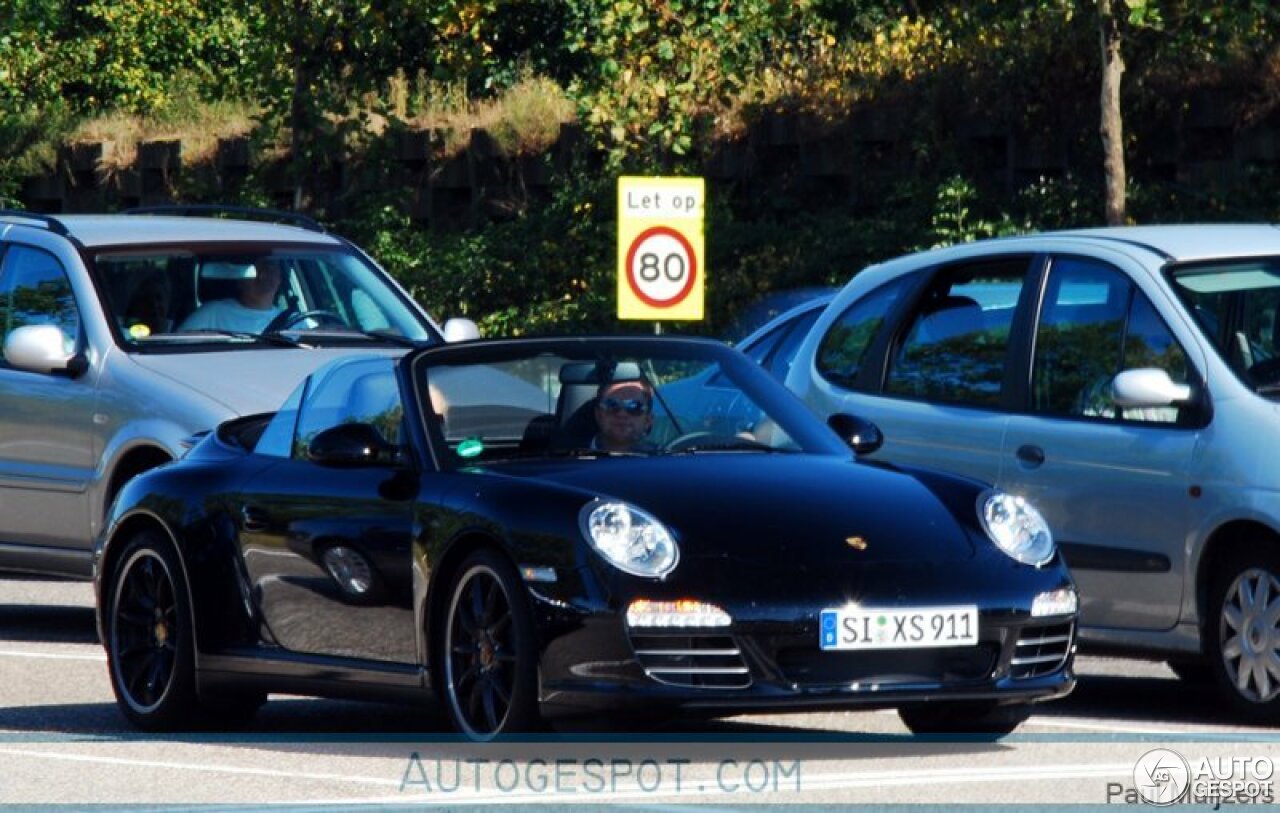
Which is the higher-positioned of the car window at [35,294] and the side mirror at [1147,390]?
the side mirror at [1147,390]

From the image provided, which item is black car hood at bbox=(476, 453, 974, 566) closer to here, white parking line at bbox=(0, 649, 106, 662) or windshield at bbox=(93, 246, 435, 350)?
white parking line at bbox=(0, 649, 106, 662)

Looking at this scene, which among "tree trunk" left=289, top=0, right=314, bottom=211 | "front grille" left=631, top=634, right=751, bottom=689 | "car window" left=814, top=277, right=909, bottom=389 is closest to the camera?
"front grille" left=631, top=634, right=751, bottom=689

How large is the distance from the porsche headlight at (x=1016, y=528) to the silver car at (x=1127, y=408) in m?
0.85

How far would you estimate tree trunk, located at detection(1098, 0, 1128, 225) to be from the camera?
24.5m

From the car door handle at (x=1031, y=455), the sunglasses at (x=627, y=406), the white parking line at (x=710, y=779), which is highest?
the sunglasses at (x=627, y=406)

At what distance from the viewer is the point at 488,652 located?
346 inches

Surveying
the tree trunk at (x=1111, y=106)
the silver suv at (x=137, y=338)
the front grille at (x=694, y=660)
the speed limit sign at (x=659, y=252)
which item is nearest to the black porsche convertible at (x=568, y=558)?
the front grille at (x=694, y=660)

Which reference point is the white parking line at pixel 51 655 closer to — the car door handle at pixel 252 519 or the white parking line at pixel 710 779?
the car door handle at pixel 252 519

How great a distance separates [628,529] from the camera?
8.61 metres

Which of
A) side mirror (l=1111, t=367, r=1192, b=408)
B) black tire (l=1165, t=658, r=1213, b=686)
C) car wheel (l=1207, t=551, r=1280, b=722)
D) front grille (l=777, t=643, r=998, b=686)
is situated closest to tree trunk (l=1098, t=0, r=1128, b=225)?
black tire (l=1165, t=658, r=1213, b=686)

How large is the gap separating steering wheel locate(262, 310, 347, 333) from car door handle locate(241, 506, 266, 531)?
420 centimetres

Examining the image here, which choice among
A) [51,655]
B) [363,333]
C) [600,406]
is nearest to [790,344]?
[363,333]

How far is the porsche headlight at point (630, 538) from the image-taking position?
850 cm

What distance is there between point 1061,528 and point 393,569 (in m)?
2.69
